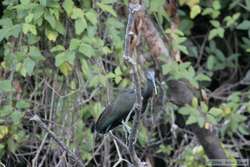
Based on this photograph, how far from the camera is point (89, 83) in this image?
13.0ft

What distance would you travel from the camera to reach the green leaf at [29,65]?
3580 millimetres

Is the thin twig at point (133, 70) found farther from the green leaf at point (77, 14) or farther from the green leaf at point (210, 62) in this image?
the green leaf at point (210, 62)

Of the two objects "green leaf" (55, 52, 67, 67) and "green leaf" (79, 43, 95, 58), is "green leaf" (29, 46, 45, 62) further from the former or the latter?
"green leaf" (79, 43, 95, 58)

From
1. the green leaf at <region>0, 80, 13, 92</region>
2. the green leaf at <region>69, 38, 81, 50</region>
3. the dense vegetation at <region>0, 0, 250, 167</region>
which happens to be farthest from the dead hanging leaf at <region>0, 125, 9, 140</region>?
the green leaf at <region>69, 38, 81, 50</region>

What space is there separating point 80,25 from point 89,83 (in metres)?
0.50

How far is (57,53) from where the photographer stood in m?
3.80

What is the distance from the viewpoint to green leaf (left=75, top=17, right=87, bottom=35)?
351cm

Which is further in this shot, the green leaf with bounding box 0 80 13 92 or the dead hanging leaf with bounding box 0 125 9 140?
the dead hanging leaf with bounding box 0 125 9 140

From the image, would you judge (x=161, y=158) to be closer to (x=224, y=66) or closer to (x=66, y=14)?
(x=224, y=66)

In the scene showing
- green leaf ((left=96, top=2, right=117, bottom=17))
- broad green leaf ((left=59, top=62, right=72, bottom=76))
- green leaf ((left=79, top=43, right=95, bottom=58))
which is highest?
green leaf ((left=96, top=2, right=117, bottom=17))

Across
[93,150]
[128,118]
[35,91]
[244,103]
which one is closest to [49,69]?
[35,91]

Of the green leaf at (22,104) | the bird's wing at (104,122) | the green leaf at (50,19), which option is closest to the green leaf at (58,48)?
the green leaf at (50,19)

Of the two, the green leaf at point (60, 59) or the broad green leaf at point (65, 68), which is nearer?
the green leaf at point (60, 59)

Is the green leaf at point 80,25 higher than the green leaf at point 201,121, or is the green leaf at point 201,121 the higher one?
the green leaf at point 80,25
